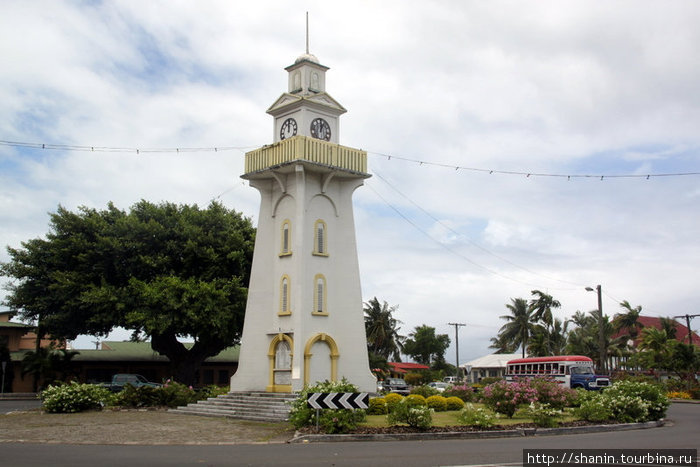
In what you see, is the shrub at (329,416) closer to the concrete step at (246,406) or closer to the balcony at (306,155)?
the concrete step at (246,406)

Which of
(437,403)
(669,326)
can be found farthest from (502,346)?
(437,403)

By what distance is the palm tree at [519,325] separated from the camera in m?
75.1

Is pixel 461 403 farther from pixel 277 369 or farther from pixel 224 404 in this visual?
pixel 224 404

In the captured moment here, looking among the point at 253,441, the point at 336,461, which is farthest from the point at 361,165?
the point at 336,461

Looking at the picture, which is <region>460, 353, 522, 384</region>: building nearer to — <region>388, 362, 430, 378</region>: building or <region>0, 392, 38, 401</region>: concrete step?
<region>388, 362, 430, 378</region>: building

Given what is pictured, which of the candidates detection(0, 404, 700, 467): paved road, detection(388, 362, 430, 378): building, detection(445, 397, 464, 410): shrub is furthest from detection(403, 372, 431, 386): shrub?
detection(0, 404, 700, 467): paved road

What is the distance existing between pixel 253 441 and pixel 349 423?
9.02 ft

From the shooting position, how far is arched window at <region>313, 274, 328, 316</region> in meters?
Answer: 28.4

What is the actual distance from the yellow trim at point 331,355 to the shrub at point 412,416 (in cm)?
777

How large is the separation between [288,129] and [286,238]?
16.0ft

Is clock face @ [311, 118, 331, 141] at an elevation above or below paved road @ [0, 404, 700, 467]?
above

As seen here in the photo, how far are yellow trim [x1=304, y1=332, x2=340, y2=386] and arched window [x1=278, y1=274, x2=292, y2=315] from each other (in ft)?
5.14

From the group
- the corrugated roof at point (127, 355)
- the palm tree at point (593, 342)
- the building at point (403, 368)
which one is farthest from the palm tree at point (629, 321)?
the corrugated roof at point (127, 355)

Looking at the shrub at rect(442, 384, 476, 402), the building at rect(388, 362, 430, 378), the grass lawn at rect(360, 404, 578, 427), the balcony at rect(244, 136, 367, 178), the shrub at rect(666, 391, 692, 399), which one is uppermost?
the balcony at rect(244, 136, 367, 178)
